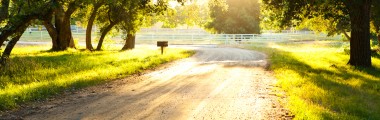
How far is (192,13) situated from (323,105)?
15.4 meters

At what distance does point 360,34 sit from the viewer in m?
19.1

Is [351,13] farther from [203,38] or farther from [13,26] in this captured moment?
[203,38]

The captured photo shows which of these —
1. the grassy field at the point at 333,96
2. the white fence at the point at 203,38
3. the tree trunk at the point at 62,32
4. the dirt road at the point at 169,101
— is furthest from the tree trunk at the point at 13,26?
the white fence at the point at 203,38

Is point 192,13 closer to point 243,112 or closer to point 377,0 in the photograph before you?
point 377,0

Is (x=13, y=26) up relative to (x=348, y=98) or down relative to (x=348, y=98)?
up

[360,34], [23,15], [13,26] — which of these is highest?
[23,15]

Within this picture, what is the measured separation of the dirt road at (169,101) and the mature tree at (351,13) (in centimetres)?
726

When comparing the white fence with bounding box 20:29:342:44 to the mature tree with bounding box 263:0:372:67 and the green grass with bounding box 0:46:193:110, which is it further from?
the green grass with bounding box 0:46:193:110

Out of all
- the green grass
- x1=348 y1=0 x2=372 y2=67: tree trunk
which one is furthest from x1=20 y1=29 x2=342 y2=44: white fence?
the green grass

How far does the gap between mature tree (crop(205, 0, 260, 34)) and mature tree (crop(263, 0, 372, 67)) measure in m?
36.2

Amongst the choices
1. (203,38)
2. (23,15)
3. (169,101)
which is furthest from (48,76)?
(203,38)

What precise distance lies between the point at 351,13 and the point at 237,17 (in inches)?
1533

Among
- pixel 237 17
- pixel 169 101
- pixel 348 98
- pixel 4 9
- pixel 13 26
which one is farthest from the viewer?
pixel 237 17

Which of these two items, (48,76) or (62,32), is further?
(62,32)
